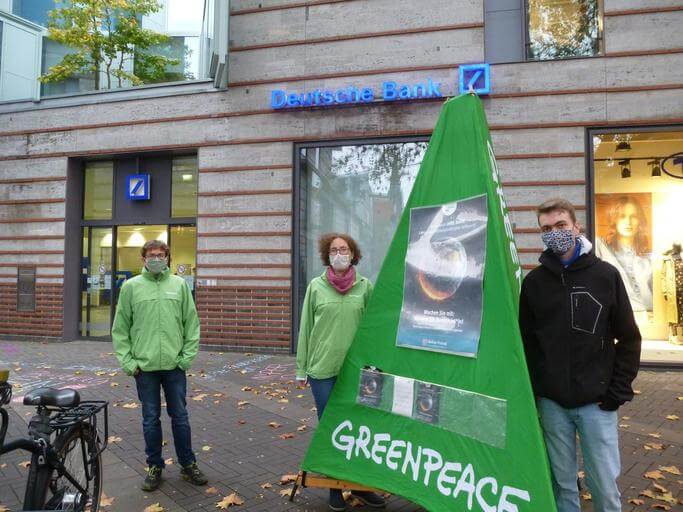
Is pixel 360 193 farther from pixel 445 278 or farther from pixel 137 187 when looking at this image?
pixel 445 278

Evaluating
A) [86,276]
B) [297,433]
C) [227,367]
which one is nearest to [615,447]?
[297,433]

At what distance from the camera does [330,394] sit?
3.62 metres

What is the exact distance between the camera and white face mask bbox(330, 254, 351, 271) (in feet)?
12.4

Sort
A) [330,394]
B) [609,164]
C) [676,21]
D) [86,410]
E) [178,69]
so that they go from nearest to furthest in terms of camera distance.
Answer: [86,410] < [330,394] < [676,21] < [609,164] < [178,69]

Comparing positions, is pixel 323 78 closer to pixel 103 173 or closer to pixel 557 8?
pixel 557 8

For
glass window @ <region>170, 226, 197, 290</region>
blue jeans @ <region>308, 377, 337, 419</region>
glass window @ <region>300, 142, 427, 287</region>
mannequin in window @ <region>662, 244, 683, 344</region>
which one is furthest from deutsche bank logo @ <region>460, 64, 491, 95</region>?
blue jeans @ <region>308, 377, 337, 419</region>

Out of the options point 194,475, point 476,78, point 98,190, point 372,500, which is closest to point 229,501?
point 194,475

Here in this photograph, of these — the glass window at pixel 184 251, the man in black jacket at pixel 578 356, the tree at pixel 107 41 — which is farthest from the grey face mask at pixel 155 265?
the tree at pixel 107 41

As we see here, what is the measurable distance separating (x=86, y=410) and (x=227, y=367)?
601 cm

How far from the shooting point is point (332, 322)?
12.3 feet

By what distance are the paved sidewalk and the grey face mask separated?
120 centimetres

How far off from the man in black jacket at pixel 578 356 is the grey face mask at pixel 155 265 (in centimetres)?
275

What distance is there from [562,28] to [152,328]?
29.5 feet

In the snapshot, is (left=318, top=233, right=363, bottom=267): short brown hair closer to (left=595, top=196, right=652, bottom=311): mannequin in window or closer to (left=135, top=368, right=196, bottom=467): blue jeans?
(left=135, top=368, right=196, bottom=467): blue jeans
